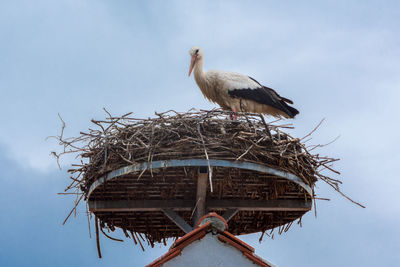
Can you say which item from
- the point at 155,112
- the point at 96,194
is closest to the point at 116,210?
the point at 96,194

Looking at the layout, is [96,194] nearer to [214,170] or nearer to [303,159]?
[214,170]

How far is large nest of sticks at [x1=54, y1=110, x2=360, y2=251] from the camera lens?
5.44 m

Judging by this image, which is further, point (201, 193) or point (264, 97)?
point (264, 97)

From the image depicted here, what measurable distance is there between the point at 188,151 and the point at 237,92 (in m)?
3.13

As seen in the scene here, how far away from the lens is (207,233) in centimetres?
423

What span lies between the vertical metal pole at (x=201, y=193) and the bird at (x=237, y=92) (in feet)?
8.66

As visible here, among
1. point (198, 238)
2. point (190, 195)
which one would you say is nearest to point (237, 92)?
point (190, 195)

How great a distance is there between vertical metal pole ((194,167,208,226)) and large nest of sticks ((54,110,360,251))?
6.5 inches

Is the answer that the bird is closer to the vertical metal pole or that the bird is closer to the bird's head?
the bird's head

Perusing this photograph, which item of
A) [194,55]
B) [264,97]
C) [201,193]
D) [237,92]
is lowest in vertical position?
[201,193]

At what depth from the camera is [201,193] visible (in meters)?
5.77

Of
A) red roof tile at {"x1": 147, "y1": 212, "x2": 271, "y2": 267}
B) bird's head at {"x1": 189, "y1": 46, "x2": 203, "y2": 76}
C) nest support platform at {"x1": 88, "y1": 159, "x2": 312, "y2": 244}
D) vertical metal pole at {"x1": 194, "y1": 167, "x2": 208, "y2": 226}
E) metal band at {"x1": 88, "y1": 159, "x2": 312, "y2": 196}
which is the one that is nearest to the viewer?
red roof tile at {"x1": 147, "y1": 212, "x2": 271, "y2": 267}

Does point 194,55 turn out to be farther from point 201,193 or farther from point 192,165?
point 192,165

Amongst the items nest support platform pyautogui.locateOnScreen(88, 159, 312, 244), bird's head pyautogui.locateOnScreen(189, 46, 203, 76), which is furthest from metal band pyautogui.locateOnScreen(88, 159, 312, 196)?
bird's head pyautogui.locateOnScreen(189, 46, 203, 76)
